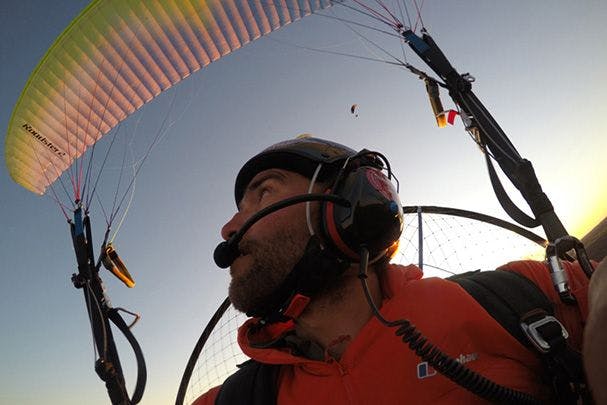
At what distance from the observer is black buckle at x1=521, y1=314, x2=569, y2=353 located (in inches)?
47.3

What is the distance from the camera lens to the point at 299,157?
203cm

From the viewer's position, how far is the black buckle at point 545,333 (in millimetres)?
1202

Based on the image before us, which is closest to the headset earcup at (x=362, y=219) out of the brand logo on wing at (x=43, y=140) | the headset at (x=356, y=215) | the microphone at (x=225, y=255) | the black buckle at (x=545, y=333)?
the headset at (x=356, y=215)

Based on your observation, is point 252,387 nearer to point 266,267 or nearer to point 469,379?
point 266,267

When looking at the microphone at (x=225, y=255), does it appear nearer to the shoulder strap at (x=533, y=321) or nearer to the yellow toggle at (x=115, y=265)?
the shoulder strap at (x=533, y=321)

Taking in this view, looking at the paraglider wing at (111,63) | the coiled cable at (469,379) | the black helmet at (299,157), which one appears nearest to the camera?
the coiled cable at (469,379)

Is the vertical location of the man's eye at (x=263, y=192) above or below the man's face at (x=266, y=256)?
above

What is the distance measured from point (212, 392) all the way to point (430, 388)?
123cm

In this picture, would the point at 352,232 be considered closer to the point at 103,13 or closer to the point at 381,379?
the point at 381,379

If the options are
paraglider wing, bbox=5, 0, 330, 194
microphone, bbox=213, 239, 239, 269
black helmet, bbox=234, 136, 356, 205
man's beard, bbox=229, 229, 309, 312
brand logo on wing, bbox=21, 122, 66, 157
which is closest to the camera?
man's beard, bbox=229, 229, 309, 312

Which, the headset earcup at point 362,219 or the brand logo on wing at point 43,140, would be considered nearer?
the headset earcup at point 362,219

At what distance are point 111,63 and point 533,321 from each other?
6713mm

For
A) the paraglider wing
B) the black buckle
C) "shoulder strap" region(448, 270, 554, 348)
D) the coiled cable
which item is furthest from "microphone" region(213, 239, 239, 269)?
the paraglider wing

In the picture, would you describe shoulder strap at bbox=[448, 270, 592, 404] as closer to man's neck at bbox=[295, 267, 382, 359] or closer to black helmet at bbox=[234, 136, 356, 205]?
man's neck at bbox=[295, 267, 382, 359]
